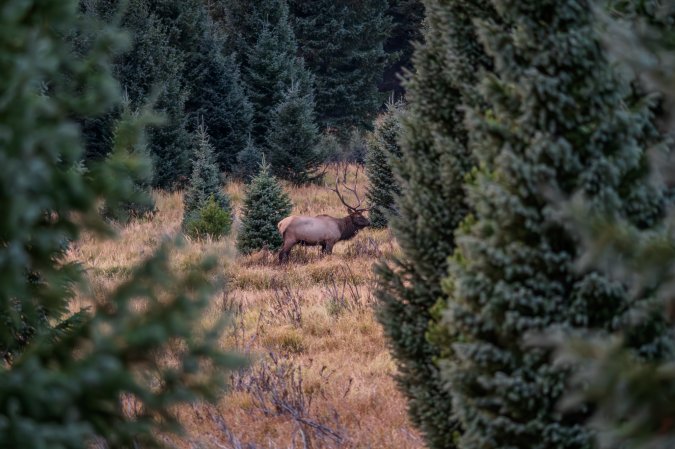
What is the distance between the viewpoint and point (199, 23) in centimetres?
2300

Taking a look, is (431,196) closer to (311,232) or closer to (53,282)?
(53,282)

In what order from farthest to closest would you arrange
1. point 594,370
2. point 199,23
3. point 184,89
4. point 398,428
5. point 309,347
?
point 199,23 < point 184,89 < point 309,347 < point 398,428 < point 594,370

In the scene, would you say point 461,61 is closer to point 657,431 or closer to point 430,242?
point 430,242

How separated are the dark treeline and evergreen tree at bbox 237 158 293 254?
4077 millimetres

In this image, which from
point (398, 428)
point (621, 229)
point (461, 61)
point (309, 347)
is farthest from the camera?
point (309, 347)

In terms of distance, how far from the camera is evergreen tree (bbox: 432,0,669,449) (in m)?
3.19

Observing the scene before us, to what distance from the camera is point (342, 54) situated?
28688 mm

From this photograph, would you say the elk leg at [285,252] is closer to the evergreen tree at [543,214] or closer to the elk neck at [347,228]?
the elk neck at [347,228]

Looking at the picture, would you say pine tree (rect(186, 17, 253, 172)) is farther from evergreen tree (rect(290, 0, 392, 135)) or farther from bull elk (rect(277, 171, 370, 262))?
bull elk (rect(277, 171, 370, 262))

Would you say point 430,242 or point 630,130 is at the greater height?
point 630,130

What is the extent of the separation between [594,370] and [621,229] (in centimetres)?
47

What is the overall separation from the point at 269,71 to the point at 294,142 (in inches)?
161

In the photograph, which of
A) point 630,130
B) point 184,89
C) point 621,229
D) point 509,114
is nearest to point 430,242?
point 509,114

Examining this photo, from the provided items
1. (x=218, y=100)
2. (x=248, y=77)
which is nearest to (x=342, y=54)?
(x=248, y=77)
